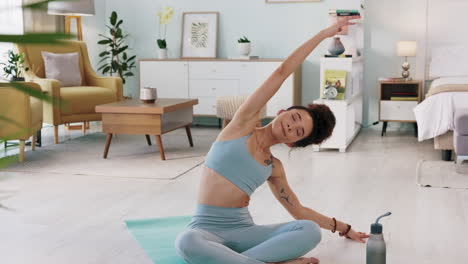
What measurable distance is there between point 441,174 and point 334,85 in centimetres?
148

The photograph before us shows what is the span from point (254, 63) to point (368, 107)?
1.35 metres

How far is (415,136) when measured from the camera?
634 cm

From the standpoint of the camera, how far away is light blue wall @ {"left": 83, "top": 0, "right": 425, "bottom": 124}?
6.70 meters

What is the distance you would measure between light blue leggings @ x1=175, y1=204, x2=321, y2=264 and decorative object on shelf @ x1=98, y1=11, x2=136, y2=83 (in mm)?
4957

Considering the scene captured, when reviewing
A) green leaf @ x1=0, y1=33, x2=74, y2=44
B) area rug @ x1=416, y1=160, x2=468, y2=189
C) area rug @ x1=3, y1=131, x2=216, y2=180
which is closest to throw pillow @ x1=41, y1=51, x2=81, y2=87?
area rug @ x1=3, y1=131, x2=216, y2=180

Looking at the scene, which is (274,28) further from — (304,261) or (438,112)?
(304,261)

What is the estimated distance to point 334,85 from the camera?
557 cm

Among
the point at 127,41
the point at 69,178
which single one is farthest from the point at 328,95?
the point at 127,41

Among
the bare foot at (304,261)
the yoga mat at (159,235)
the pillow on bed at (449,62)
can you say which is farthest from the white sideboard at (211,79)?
the bare foot at (304,261)

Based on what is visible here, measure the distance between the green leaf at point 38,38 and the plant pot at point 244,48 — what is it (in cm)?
664

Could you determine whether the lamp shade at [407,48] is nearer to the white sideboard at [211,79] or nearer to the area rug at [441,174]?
the white sideboard at [211,79]

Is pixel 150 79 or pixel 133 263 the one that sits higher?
pixel 150 79

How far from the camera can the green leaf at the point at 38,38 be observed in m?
0.25

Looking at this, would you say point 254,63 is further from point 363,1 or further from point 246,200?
point 246,200
